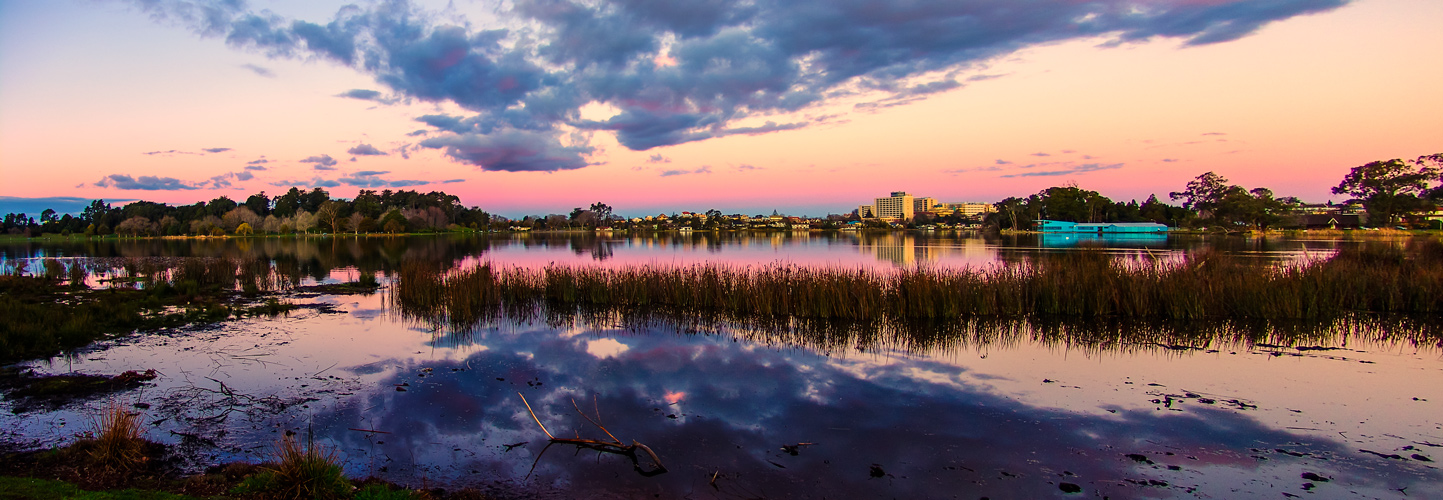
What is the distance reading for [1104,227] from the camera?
106 meters

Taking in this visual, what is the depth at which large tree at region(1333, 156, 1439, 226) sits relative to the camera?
62.3 meters

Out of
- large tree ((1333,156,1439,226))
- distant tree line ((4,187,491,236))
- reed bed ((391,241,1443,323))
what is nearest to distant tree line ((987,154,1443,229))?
large tree ((1333,156,1439,226))

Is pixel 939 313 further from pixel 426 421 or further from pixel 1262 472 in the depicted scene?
pixel 426 421

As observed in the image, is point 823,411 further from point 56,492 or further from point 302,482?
point 56,492

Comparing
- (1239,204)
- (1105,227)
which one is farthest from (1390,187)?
(1105,227)

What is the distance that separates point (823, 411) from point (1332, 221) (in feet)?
377

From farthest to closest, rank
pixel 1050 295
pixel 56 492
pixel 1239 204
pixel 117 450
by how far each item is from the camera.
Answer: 1. pixel 1239 204
2. pixel 1050 295
3. pixel 117 450
4. pixel 56 492

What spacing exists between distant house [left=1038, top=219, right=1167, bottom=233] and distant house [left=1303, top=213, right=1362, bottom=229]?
18.6 m

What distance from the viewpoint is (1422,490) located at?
4.78 meters

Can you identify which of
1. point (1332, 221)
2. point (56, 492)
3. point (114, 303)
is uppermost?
point (1332, 221)

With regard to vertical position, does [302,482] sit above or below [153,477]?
above

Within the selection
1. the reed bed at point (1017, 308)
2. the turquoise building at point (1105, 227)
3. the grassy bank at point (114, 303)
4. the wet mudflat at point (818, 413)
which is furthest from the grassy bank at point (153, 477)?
the turquoise building at point (1105, 227)

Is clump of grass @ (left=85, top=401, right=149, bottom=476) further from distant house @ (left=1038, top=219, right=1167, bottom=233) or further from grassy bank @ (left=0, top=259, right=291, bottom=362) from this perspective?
distant house @ (left=1038, top=219, right=1167, bottom=233)

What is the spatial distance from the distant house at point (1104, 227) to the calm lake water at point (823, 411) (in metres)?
100
